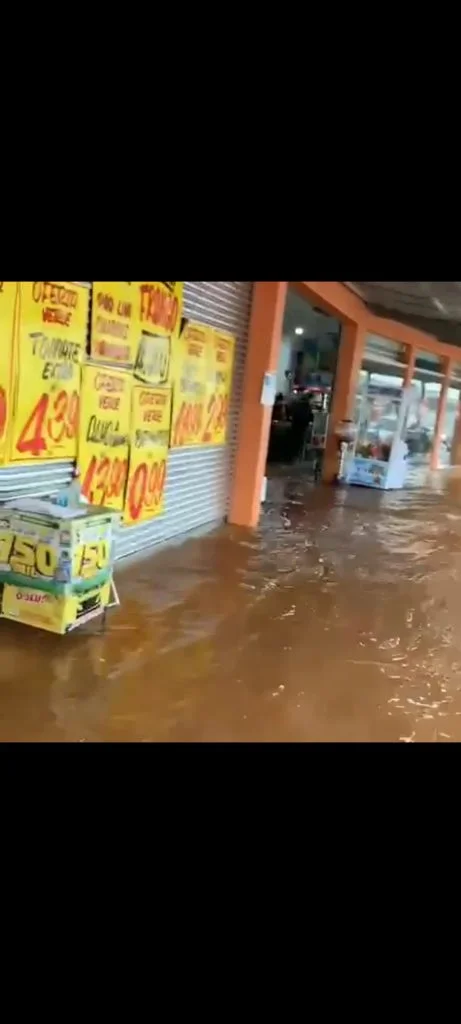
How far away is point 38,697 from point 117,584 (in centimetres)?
168

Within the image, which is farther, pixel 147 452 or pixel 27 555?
pixel 147 452

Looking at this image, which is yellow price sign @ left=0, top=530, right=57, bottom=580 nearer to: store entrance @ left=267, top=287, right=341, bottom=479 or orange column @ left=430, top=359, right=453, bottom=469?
store entrance @ left=267, top=287, right=341, bottom=479

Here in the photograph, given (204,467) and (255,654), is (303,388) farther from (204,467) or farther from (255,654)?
(255,654)

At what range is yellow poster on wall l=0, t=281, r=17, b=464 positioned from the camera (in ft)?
11.6

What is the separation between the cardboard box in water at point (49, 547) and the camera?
343 cm

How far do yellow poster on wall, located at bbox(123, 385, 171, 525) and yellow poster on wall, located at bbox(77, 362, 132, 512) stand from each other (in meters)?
0.10

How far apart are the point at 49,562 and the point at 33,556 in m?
0.08

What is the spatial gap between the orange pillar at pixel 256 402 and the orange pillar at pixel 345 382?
4.17m

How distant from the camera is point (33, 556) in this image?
3.47m

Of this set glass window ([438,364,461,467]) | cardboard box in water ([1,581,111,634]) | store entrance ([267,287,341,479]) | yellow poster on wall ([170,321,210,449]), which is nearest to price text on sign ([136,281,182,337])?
yellow poster on wall ([170,321,210,449])

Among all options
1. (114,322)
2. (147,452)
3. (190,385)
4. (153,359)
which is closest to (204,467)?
(190,385)

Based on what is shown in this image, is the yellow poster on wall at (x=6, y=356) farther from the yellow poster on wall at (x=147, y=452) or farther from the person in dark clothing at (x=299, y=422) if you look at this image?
the person in dark clothing at (x=299, y=422)

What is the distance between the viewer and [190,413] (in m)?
5.84

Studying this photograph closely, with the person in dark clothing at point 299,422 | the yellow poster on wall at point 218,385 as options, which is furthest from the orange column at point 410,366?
the yellow poster on wall at point 218,385
